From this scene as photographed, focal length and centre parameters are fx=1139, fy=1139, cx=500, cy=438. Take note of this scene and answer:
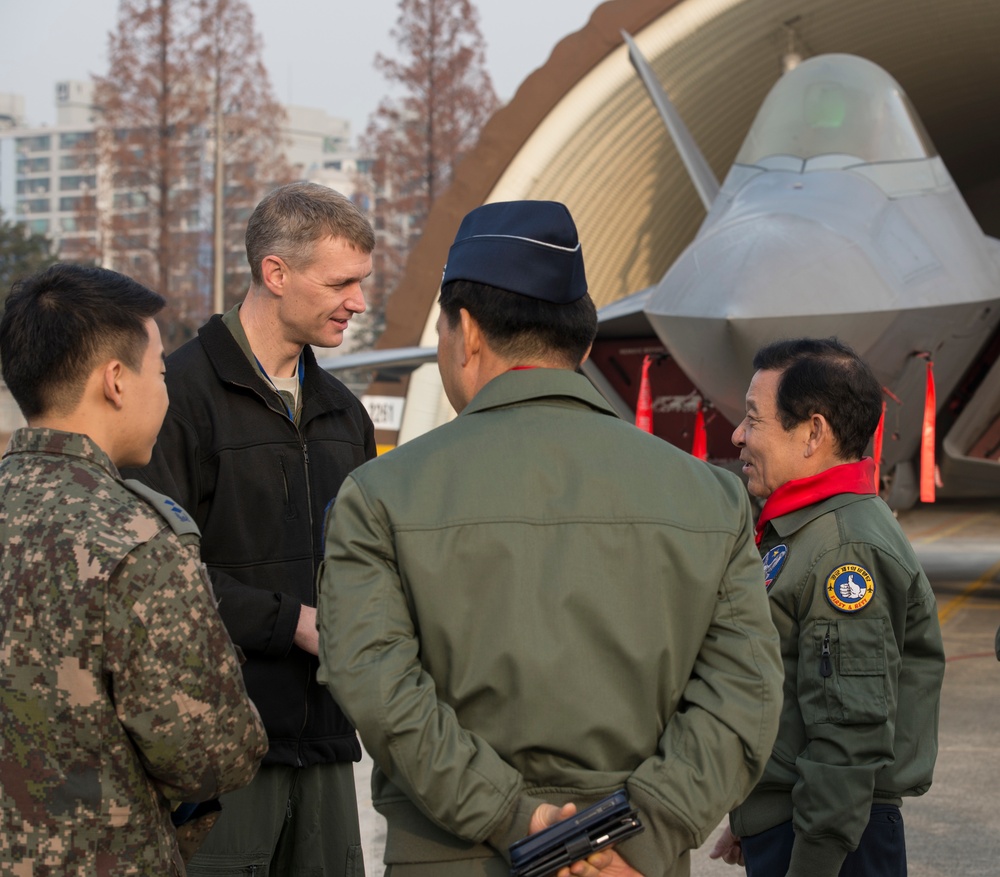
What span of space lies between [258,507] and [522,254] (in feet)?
4.02

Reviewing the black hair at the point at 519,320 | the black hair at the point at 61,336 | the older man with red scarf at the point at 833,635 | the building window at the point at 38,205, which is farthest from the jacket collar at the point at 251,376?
the building window at the point at 38,205

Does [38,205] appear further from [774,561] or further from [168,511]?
[168,511]

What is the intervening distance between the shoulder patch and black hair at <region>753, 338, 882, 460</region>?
1.60 metres

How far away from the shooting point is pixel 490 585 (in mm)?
1899

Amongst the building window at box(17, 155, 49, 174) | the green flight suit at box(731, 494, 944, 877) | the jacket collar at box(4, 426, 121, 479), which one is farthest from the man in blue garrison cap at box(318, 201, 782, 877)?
the building window at box(17, 155, 49, 174)

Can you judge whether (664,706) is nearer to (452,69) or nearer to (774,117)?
(774,117)

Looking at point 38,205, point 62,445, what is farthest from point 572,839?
point 38,205

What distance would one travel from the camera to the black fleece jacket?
109 inches

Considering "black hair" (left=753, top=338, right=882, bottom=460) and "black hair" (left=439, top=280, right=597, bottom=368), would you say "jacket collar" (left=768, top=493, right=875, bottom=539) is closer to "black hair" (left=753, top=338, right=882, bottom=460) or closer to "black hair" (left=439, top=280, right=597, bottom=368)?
"black hair" (left=753, top=338, right=882, bottom=460)

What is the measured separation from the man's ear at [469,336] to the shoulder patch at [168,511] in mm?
585

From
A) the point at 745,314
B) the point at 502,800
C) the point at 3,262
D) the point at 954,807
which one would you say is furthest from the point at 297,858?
the point at 3,262

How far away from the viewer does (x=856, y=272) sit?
7359 mm

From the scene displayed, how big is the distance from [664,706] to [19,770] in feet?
3.66

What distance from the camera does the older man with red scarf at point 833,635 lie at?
2594mm
